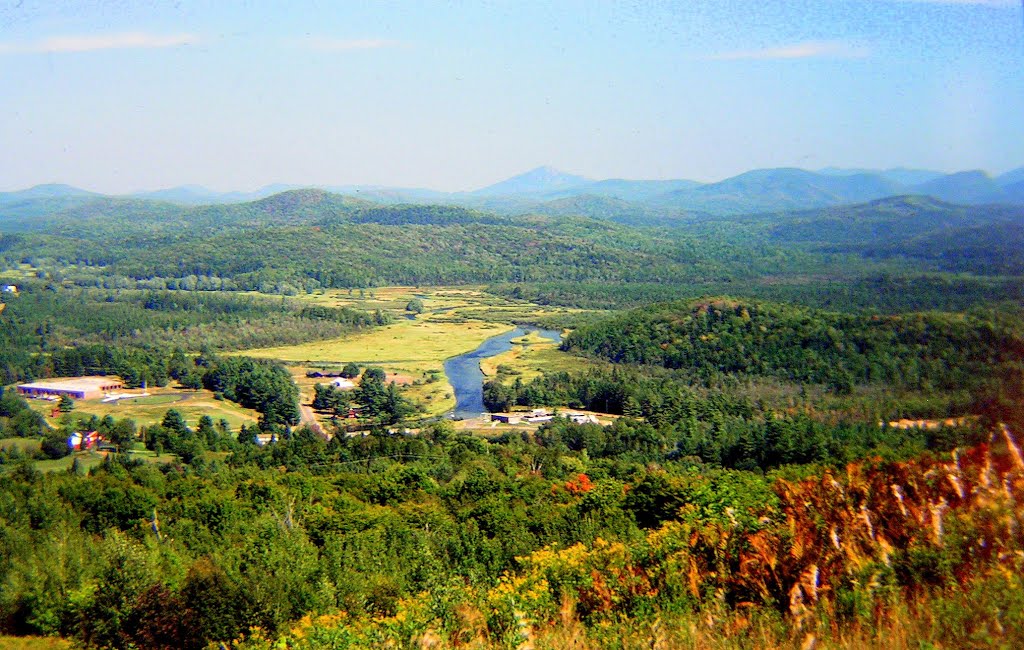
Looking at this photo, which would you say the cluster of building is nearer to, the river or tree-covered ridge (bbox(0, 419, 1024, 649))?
the river

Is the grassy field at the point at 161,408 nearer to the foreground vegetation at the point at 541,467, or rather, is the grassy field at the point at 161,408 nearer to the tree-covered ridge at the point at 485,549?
the foreground vegetation at the point at 541,467

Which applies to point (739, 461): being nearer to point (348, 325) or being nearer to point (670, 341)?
point (670, 341)

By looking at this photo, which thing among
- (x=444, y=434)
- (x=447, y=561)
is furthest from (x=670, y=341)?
(x=447, y=561)

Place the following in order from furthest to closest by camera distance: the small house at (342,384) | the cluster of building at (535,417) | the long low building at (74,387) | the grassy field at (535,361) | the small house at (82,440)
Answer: the grassy field at (535,361)
the small house at (342,384)
the long low building at (74,387)
the cluster of building at (535,417)
the small house at (82,440)

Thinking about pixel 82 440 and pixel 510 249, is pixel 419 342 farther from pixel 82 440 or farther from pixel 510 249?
pixel 510 249

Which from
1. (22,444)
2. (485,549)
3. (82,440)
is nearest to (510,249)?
(82,440)

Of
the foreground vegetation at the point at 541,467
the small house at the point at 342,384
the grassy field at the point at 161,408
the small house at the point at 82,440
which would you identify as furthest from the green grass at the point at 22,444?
the small house at the point at 342,384
